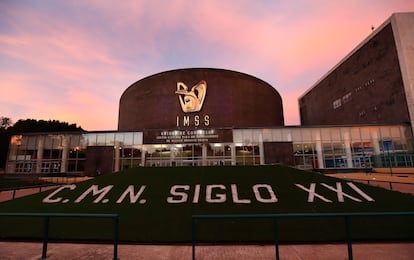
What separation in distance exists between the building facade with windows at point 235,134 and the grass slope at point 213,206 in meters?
24.2

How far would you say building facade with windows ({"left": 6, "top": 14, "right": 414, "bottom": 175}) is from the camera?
33062mm

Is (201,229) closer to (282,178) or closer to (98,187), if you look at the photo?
(282,178)

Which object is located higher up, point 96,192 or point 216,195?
point 96,192

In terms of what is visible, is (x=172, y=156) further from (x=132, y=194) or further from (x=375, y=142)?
(x=375, y=142)

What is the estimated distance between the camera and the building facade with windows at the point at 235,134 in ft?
108

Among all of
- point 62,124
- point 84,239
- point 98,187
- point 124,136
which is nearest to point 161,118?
point 124,136

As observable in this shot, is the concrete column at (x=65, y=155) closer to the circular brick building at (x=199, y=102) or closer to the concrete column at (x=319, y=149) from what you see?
the circular brick building at (x=199, y=102)

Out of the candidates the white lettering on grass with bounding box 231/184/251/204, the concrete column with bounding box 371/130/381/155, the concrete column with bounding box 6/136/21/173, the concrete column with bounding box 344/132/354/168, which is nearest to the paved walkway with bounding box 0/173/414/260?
the white lettering on grass with bounding box 231/184/251/204

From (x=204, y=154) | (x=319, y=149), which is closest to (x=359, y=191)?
(x=204, y=154)

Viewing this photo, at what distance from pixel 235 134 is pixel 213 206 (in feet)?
90.4

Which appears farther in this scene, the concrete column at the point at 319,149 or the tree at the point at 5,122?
the tree at the point at 5,122

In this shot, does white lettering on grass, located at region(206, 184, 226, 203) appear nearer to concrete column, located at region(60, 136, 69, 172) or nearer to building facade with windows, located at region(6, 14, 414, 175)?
building facade with windows, located at region(6, 14, 414, 175)

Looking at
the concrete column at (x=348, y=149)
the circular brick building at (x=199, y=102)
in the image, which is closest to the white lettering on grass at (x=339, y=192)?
the concrete column at (x=348, y=149)

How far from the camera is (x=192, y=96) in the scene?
4200 centimetres
